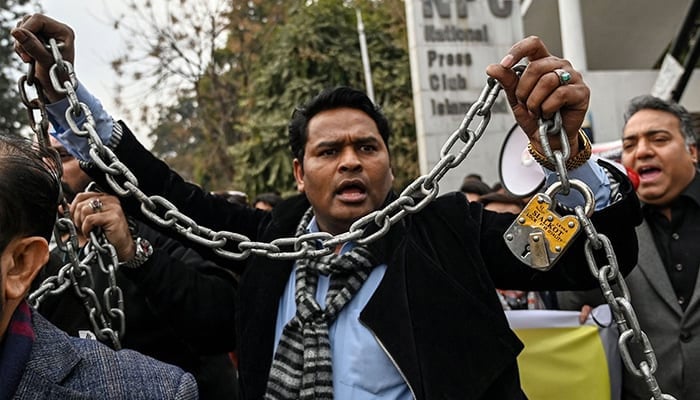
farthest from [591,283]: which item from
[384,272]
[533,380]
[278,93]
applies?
[278,93]

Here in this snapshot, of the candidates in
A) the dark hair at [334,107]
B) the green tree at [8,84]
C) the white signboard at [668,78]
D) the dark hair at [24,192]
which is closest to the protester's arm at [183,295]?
the dark hair at [334,107]

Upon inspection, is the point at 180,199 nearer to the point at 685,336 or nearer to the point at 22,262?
the point at 22,262

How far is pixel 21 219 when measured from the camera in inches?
54.9

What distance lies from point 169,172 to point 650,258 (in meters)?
1.77

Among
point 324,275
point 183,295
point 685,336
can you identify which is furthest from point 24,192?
point 685,336

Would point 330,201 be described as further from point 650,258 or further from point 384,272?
point 650,258

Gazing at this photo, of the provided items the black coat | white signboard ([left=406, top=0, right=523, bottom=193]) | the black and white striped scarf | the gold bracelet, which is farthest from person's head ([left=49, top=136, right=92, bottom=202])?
white signboard ([left=406, top=0, right=523, bottom=193])

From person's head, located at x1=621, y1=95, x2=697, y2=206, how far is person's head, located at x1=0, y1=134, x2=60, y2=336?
2.25 m

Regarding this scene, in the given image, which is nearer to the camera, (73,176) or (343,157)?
(343,157)

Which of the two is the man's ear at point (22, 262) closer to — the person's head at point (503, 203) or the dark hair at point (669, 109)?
the dark hair at point (669, 109)

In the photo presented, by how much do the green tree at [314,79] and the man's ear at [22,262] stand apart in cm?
1103

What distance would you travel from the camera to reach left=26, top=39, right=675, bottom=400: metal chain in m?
1.39

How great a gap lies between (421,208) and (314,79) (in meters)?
11.5

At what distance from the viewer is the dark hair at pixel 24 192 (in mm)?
1370
